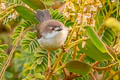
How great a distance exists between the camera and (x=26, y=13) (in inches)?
56.9

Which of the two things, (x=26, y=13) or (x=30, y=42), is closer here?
(x=26, y=13)

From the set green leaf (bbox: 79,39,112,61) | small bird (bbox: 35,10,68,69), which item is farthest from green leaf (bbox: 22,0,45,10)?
green leaf (bbox: 79,39,112,61)

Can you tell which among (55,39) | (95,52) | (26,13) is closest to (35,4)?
(26,13)

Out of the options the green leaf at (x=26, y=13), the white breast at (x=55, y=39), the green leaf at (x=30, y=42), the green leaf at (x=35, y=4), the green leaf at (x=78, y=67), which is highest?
the green leaf at (x=35, y=4)

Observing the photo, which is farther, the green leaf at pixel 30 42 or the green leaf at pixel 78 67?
the green leaf at pixel 30 42

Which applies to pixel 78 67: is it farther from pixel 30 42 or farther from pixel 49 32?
pixel 30 42

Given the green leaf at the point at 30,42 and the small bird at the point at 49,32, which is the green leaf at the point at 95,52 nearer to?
the small bird at the point at 49,32

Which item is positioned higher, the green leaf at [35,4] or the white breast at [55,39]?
the green leaf at [35,4]

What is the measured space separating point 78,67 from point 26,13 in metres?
0.33

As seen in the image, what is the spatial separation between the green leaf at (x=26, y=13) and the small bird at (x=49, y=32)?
22 mm

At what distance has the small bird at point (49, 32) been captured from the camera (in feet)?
4.53

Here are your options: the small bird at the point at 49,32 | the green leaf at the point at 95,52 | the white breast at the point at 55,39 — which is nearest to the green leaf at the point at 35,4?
the small bird at the point at 49,32

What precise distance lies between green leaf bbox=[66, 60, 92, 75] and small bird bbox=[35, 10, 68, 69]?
0.28ft

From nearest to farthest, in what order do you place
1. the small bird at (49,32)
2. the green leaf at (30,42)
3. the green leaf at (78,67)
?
the green leaf at (78,67) < the small bird at (49,32) < the green leaf at (30,42)
